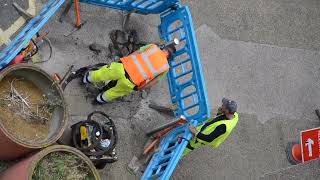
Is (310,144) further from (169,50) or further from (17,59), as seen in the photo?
(17,59)

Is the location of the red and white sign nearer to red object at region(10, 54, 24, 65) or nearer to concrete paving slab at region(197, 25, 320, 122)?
concrete paving slab at region(197, 25, 320, 122)

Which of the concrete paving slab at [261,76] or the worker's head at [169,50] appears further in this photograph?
the concrete paving slab at [261,76]

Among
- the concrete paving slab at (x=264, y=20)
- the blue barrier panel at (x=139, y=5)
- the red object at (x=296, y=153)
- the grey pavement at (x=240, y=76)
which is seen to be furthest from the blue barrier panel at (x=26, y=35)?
the red object at (x=296, y=153)

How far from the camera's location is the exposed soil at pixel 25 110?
714cm

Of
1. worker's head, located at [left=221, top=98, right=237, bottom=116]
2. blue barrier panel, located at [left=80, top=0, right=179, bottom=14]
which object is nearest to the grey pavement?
blue barrier panel, located at [left=80, top=0, right=179, bottom=14]

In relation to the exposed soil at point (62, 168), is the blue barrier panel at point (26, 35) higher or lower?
higher

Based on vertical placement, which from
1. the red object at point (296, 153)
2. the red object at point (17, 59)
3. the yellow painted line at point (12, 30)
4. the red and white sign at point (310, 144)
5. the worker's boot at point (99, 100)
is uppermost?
the yellow painted line at point (12, 30)

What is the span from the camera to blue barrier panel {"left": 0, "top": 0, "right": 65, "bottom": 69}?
7.11 meters

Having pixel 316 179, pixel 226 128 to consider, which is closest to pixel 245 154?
pixel 316 179

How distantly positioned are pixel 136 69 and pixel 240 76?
3028mm

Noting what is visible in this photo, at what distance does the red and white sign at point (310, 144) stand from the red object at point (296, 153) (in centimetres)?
81

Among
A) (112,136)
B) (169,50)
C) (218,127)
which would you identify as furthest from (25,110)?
(218,127)

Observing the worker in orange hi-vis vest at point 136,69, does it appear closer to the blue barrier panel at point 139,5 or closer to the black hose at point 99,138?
the black hose at point 99,138

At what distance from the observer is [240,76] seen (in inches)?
406
